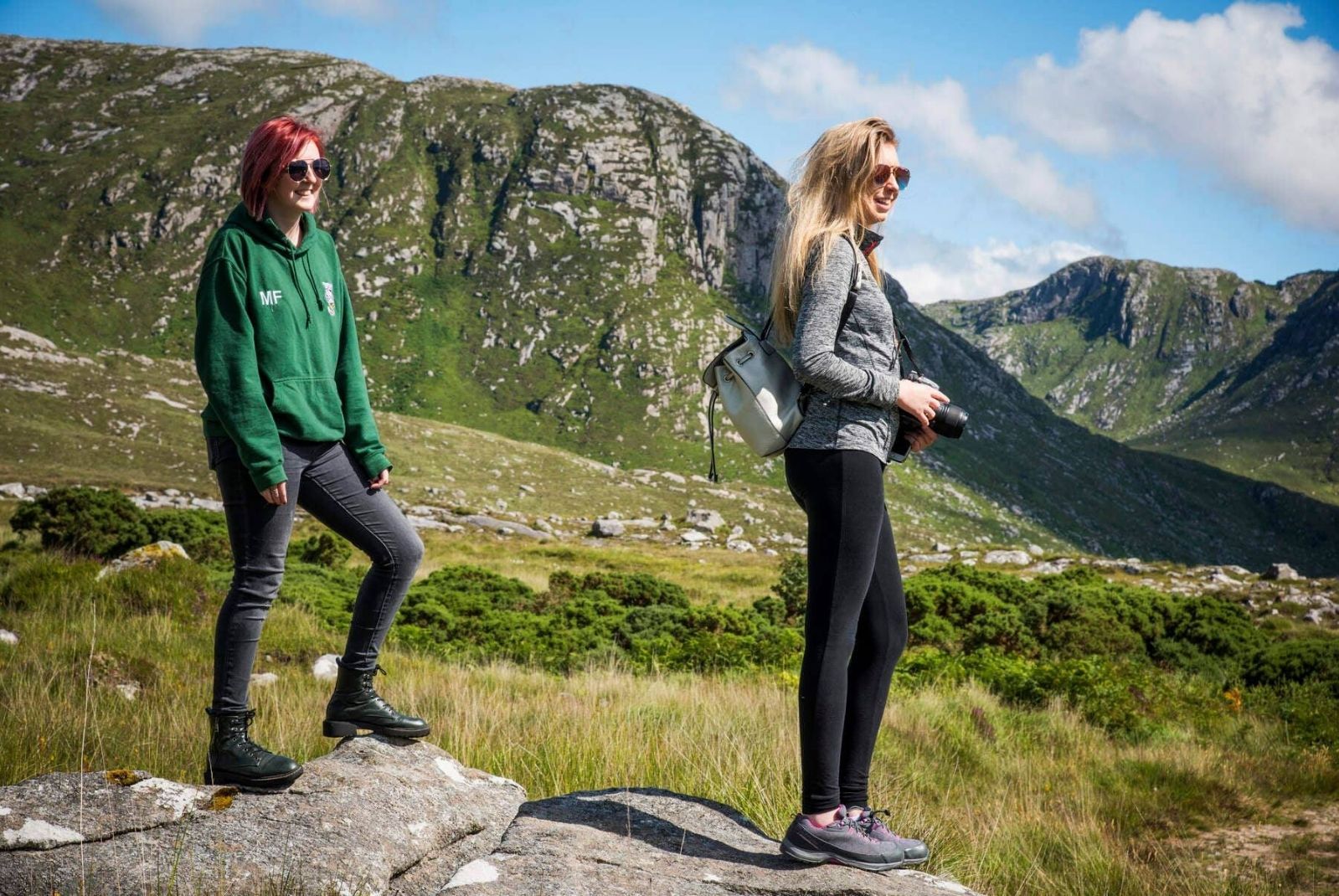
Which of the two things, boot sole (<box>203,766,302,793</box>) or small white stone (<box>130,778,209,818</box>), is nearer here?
small white stone (<box>130,778,209,818</box>)

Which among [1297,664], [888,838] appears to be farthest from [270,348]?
[1297,664]

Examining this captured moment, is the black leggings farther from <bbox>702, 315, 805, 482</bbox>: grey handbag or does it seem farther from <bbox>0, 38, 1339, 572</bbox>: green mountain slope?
<bbox>0, 38, 1339, 572</bbox>: green mountain slope

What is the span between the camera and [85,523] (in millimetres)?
17516

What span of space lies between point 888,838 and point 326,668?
5.69 m

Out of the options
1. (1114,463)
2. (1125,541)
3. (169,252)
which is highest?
(169,252)

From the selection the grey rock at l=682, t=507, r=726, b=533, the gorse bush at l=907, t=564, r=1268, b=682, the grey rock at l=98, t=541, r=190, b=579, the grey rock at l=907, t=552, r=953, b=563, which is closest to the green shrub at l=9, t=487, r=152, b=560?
the grey rock at l=98, t=541, r=190, b=579

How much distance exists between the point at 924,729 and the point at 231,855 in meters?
5.30

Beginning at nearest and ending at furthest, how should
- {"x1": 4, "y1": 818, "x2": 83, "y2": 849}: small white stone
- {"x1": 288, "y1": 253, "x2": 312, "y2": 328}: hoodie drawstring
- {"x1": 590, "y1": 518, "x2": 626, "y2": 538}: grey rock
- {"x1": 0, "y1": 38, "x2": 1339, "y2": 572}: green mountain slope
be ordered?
{"x1": 4, "y1": 818, "x2": 83, "y2": 849}: small white stone → {"x1": 288, "y1": 253, "x2": 312, "y2": 328}: hoodie drawstring → {"x1": 590, "y1": 518, "x2": 626, "y2": 538}: grey rock → {"x1": 0, "y1": 38, "x2": 1339, "y2": 572}: green mountain slope

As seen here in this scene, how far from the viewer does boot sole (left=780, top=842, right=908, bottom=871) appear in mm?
2748

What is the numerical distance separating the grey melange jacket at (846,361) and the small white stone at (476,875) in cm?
163

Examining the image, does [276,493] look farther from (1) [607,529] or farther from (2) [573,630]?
(1) [607,529]

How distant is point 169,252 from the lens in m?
142

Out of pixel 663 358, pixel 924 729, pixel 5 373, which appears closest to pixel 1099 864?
pixel 924 729

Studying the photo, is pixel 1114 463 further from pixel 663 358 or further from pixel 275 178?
pixel 275 178
